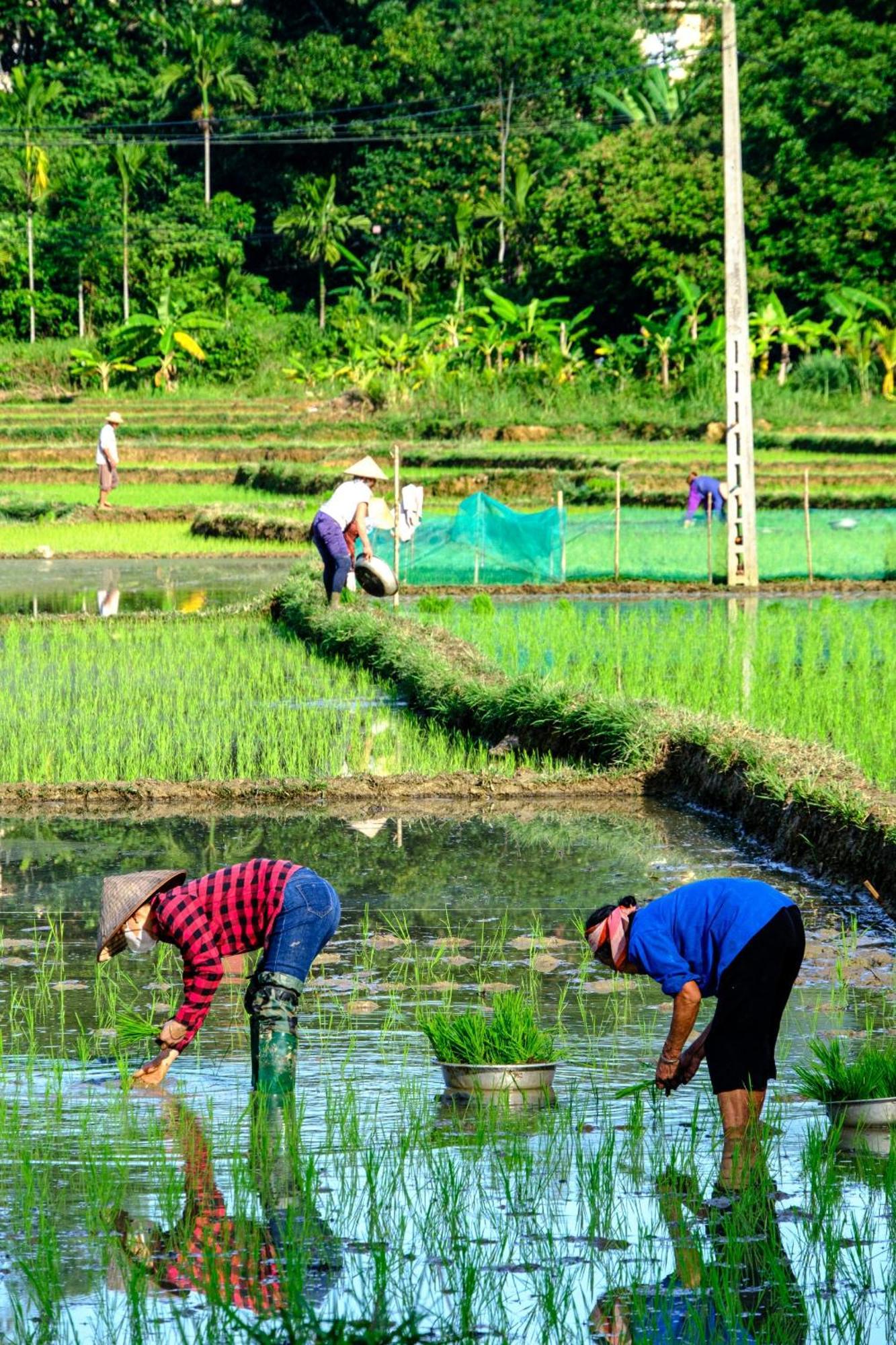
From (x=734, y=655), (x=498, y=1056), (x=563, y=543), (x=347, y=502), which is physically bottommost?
(x=498, y=1056)

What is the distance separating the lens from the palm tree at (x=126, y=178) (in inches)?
1398

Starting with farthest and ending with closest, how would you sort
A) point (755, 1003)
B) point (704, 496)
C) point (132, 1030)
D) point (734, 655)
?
1. point (704, 496)
2. point (734, 655)
3. point (132, 1030)
4. point (755, 1003)

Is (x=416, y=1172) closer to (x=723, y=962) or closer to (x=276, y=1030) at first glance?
(x=276, y=1030)

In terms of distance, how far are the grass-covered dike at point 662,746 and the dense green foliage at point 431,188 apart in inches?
760

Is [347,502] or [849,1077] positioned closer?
[849,1077]

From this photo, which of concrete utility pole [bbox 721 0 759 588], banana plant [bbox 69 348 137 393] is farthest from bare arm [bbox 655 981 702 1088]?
banana plant [bbox 69 348 137 393]

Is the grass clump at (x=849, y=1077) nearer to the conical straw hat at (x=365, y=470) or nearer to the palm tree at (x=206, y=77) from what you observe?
the conical straw hat at (x=365, y=470)

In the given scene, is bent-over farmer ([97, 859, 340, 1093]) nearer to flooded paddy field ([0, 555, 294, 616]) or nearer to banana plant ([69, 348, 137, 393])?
flooded paddy field ([0, 555, 294, 616])

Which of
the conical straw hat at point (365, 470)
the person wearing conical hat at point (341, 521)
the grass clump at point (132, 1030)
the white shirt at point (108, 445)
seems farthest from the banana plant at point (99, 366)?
the grass clump at point (132, 1030)

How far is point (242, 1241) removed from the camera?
3535 millimetres

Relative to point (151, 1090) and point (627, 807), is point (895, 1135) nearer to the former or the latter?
point (151, 1090)

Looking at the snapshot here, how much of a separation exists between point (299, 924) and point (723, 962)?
3.47 ft

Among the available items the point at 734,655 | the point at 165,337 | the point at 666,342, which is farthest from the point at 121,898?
the point at 165,337

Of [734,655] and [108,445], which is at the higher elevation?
[108,445]
